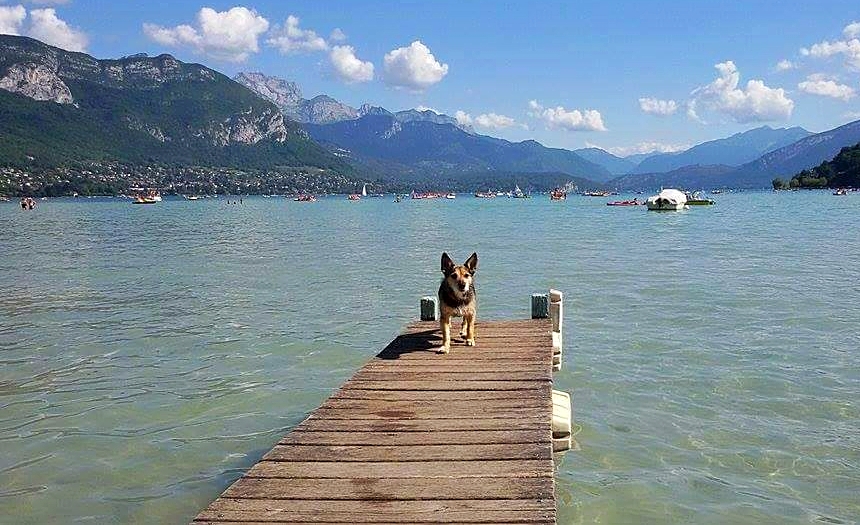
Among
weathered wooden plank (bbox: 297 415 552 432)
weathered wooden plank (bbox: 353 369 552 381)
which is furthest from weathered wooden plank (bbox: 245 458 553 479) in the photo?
weathered wooden plank (bbox: 353 369 552 381)

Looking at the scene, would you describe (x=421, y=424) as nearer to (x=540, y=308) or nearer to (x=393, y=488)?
→ (x=393, y=488)

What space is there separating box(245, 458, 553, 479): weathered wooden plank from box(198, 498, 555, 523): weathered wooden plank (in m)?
0.52

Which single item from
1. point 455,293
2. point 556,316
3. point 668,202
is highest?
point 668,202

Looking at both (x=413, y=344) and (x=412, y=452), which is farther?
(x=413, y=344)

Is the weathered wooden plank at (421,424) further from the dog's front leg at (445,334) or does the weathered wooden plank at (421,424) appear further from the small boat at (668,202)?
the small boat at (668,202)

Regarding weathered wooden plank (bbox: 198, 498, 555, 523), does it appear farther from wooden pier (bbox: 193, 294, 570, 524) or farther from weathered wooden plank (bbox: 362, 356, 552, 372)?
weathered wooden plank (bbox: 362, 356, 552, 372)

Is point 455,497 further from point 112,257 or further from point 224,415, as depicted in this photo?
point 112,257

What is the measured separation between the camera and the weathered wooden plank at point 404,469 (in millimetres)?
6238

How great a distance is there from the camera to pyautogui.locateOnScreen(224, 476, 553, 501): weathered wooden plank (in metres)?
5.81

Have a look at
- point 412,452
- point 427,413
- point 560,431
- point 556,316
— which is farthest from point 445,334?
point 412,452

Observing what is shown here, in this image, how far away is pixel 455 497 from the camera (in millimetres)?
5773

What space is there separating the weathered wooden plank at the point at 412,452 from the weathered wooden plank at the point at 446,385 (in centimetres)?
199

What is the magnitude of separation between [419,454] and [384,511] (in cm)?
125

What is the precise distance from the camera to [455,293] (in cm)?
1048
